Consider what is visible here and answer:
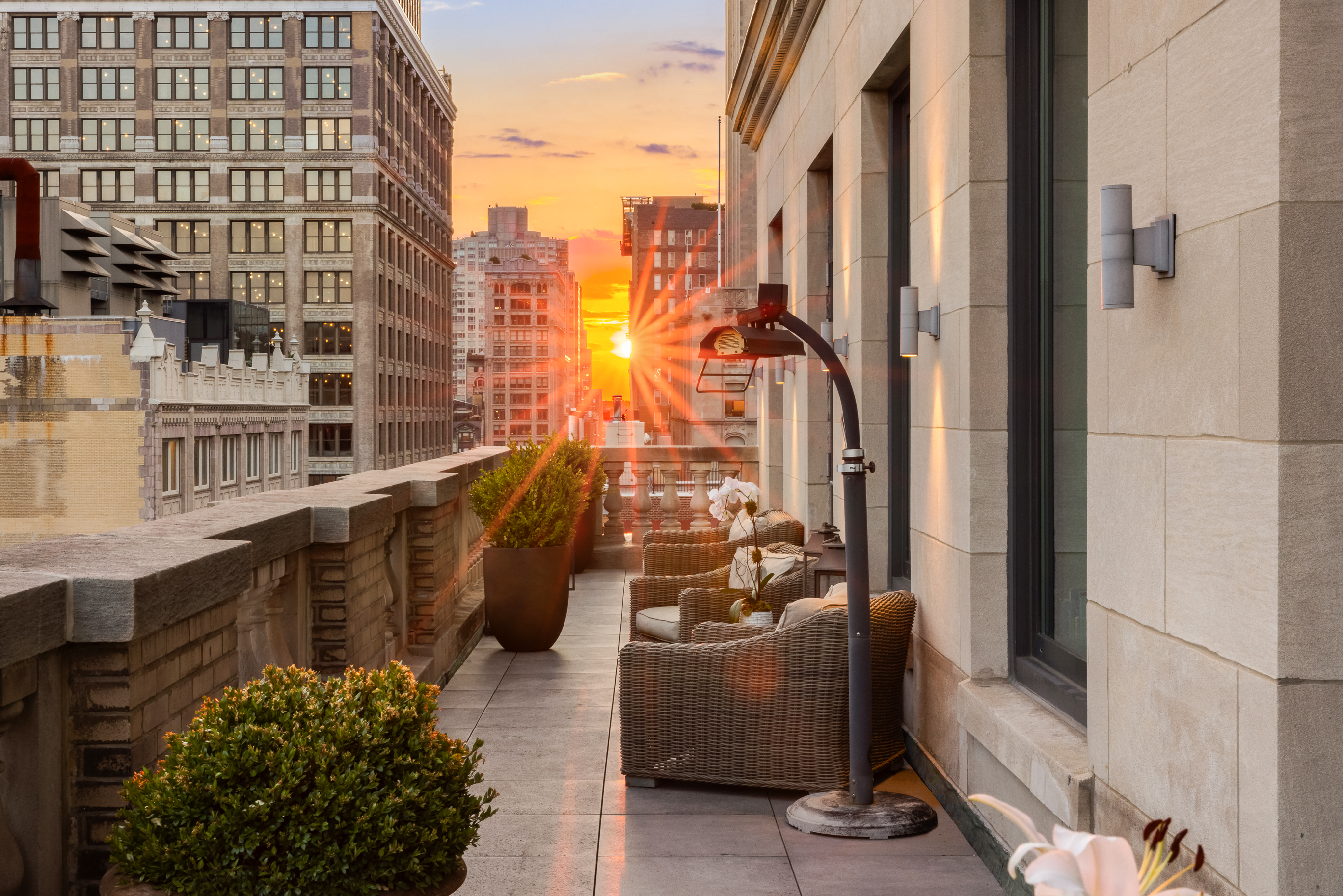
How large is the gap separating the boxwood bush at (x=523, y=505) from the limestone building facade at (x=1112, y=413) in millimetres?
2892

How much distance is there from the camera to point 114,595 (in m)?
2.85

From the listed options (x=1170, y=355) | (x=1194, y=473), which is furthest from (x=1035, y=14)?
(x=1194, y=473)

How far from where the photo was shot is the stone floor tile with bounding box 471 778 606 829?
17.6 feet

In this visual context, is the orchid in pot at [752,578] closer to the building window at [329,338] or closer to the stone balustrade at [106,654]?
the stone balustrade at [106,654]

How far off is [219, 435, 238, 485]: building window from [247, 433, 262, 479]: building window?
0.91 m

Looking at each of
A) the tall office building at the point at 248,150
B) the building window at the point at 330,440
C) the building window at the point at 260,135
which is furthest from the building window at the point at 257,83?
the building window at the point at 330,440

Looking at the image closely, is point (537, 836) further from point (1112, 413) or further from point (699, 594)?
point (1112, 413)

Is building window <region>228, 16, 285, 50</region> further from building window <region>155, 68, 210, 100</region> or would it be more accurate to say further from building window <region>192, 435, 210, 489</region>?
building window <region>192, 435, 210, 489</region>

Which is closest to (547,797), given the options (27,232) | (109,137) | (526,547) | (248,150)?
(526,547)

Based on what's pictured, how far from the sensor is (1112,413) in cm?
345

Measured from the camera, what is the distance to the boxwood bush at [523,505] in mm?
9000

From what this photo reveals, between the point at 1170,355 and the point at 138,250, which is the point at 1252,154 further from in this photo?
the point at 138,250

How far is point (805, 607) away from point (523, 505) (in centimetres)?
375

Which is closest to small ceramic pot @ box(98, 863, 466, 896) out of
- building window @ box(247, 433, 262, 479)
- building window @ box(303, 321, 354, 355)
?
building window @ box(247, 433, 262, 479)
